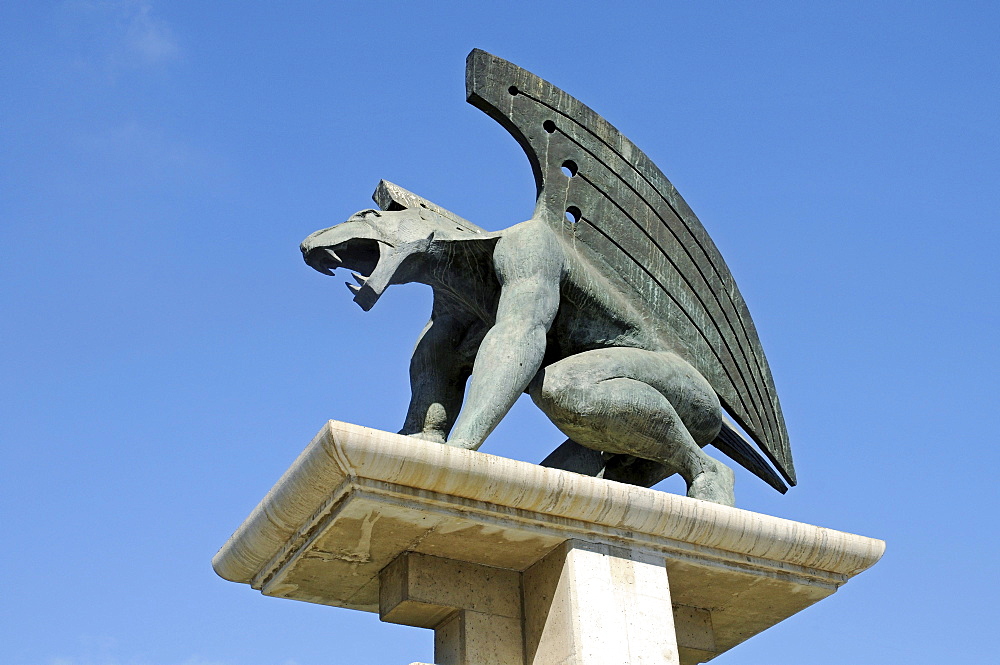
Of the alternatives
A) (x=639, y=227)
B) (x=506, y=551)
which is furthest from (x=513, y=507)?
(x=639, y=227)

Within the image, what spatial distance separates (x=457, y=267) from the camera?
6.61 metres

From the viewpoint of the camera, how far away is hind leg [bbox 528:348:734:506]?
6.30m

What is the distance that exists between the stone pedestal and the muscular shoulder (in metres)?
1.25

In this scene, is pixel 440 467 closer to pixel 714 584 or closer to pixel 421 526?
pixel 421 526

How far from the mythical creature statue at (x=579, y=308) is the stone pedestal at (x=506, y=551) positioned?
18.3 inches

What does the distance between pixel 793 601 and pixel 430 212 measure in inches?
114

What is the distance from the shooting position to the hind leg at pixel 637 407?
20.7 feet

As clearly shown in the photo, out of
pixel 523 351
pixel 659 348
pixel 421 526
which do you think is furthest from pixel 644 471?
pixel 421 526

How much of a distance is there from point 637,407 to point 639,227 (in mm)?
1325

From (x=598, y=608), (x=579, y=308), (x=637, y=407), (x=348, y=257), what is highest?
(x=348, y=257)

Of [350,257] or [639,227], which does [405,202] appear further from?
[639,227]

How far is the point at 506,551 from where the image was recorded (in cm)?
579

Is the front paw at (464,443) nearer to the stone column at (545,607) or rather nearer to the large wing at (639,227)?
the stone column at (545,607)

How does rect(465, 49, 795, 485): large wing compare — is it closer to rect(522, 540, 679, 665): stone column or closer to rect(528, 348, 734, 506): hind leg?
rect(528, 348, 734, 506): hind leg
